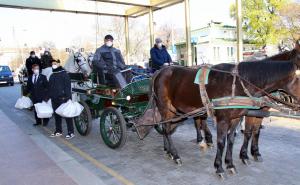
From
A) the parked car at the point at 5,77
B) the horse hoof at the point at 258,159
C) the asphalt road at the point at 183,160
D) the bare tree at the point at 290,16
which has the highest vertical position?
the bare tree at the point at 290,16

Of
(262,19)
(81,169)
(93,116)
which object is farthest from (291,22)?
(81,169)

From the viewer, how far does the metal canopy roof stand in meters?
13.3

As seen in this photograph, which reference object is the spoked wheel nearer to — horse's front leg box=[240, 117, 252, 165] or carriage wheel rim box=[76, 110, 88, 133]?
carriage wheel rim box=[76, 110, 88, 133]

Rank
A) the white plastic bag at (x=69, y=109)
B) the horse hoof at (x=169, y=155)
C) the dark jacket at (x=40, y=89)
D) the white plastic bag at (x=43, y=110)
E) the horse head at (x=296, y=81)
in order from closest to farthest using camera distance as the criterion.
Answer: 1. the horse head at (x=296, y=81)
2. the horse hoof at (x=169, y=155)
3. the white plastic bag at (x=69, y=109)
4. the white plastic bag at (x=43, y=110)
5. the dark jacket at (x=40, y=89)

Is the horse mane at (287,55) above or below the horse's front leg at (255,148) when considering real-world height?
above

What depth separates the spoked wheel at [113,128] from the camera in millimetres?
6609

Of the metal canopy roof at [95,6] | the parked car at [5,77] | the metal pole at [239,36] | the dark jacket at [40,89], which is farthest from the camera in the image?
the parked car at [5,77]

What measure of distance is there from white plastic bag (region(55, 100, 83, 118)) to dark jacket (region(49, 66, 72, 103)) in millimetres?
180

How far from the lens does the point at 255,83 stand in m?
4.73

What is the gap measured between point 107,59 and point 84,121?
5.68 ft

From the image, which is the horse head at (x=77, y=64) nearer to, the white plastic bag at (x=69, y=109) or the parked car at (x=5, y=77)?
the white plastic bag at (x=69, y=109)

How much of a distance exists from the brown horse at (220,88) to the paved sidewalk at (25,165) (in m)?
2.06

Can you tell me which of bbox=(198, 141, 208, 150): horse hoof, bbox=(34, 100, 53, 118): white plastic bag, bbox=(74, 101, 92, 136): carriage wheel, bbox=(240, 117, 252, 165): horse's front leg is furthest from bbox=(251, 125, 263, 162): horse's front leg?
bbox=(34, 100, 53, 118): white plastic bag

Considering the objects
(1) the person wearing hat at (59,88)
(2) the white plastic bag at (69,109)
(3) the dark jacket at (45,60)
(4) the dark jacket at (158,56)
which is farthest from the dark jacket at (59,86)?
(3) the dark jacket at (45,60)
